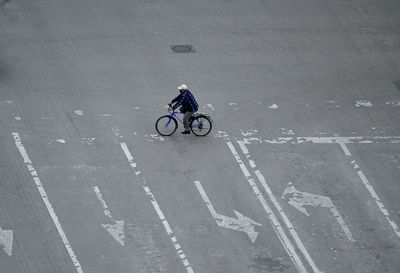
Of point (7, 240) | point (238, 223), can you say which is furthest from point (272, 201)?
point (7, 240)

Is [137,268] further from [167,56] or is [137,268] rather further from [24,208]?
[167,56]

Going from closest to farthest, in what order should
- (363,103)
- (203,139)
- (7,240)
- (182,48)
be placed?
1. (7,240)
2. (203,139)
3. (363,103)
4. (182,48)

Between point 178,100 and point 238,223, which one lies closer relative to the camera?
point 238,223

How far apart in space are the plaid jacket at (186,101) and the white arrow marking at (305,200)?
11.8ft

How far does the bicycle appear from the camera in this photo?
24875 millimetres

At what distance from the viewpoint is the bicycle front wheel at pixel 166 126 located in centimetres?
2503

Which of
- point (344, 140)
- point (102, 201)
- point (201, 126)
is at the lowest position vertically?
point (102, 201)

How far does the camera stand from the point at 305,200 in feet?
75.8

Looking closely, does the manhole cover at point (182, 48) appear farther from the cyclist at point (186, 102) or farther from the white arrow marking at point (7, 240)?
the white arrow marking at point (7, 240)

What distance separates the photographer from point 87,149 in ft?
79.2

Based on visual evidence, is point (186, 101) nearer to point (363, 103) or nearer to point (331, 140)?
point (331, 140)

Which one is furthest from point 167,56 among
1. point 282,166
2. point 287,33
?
point 282,166

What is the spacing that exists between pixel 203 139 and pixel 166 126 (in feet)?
3.70

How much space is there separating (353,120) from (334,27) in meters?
5.37
